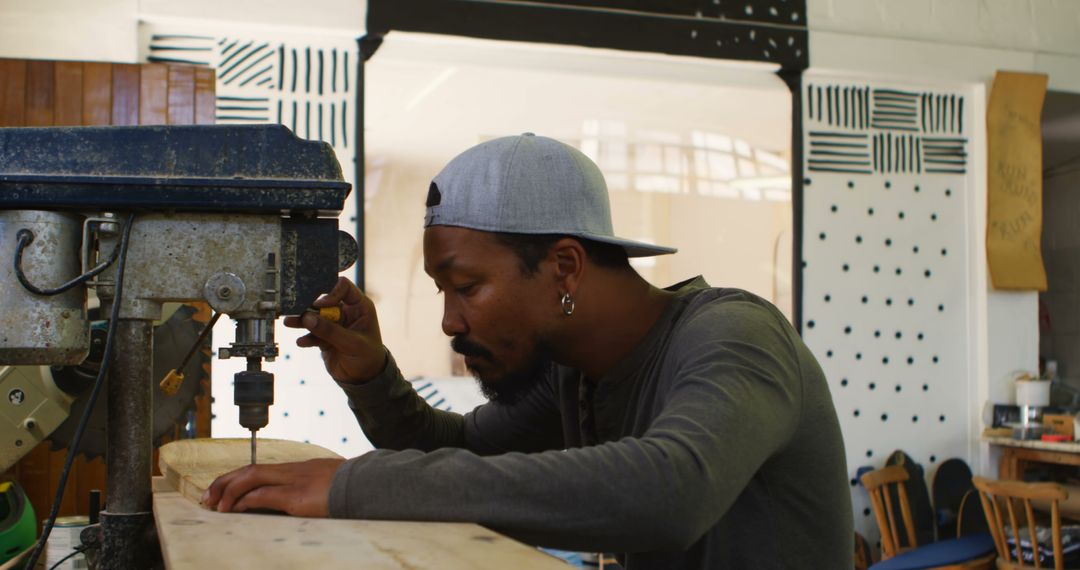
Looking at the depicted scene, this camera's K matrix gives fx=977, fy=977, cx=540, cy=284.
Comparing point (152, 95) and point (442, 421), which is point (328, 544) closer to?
point (442, 421)

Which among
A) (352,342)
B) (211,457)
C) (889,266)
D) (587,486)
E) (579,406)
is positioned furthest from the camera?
(889,266)

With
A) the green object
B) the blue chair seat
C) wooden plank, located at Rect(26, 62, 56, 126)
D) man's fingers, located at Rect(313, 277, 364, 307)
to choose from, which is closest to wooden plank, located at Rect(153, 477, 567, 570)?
man's fingers, located at Rect(313, 277, 364, 307)

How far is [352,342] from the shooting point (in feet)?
5.02

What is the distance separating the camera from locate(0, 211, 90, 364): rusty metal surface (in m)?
1.02

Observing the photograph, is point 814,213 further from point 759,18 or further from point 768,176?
point 759,18

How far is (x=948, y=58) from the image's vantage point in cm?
469

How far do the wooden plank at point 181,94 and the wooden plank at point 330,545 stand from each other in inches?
97.4

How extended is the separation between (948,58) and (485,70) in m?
2.27

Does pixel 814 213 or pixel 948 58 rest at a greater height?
pixel 948 58

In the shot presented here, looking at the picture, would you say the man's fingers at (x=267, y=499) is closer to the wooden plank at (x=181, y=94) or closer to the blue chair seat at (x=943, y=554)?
the wooden plank at (x=181, y=94)

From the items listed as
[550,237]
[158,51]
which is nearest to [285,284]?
[550,237]

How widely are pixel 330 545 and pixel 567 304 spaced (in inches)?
27.4

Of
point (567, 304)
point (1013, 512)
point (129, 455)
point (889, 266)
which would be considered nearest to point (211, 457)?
point (129, 455)

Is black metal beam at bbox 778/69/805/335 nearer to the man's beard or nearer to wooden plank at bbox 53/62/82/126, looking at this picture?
wooden plank at bbox 53/62/82/126
